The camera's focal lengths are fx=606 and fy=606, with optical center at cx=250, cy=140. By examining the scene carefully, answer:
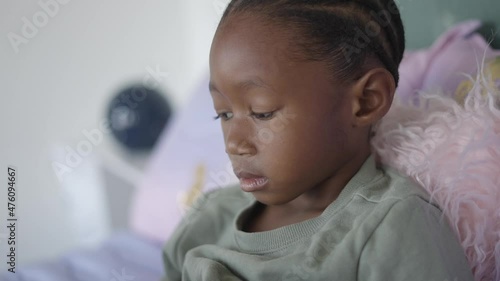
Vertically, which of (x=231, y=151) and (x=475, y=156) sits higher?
(x=231, y=151)

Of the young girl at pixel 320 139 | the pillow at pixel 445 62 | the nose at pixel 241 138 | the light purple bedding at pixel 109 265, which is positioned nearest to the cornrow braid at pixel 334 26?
the young girl at pixel 320 139

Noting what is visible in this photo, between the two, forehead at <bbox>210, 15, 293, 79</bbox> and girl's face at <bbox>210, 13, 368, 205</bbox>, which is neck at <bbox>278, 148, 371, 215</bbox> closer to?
girl's face at <bbox>210, 13, 368, 205</bbox>

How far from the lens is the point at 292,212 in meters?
0.98

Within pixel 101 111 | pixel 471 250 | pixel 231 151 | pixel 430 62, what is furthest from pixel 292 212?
pixel 101 111

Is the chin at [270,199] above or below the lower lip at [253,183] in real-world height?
below

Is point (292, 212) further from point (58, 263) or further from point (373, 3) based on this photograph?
point (58, 263)

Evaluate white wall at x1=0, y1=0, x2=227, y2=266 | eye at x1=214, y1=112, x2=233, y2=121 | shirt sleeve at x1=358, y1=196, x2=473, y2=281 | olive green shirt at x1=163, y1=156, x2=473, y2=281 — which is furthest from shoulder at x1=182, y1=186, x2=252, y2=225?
white wall at x1=0, y1=0, x2=227, y2=266

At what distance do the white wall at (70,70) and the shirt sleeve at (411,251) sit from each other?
3.88ft

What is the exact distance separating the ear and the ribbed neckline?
0.26ft

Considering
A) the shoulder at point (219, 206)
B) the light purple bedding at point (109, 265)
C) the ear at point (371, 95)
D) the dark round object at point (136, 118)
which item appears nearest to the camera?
the ear at point (371, 95)

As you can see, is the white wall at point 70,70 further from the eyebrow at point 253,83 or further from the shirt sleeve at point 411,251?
the shirt sleeve at point 411,251

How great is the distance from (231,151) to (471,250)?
1.24ft

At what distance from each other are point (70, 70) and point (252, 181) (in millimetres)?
1606

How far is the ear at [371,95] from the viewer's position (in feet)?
2.90
